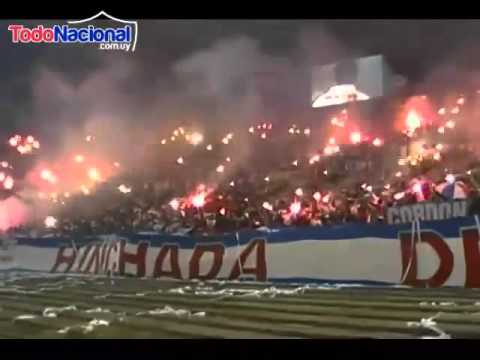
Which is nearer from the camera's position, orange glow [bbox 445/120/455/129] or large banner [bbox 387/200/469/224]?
orange glow [bbox 445/120/455/129]

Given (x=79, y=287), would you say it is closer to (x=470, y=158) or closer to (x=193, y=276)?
(x=193, y=276)

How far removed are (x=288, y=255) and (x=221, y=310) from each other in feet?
1.89

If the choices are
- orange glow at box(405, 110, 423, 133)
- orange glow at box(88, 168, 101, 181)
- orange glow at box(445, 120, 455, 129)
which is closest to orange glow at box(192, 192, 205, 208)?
orange glow at box(88, 168, 101, 181)

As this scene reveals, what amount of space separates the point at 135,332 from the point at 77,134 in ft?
4.24

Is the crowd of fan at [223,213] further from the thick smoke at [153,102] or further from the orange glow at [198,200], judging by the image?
the thick smoke at [153,102]

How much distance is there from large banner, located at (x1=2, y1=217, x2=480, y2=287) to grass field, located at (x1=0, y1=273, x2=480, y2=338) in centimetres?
8

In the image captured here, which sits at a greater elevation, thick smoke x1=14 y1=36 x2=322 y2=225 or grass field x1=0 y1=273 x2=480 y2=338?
thick smoke x1=14 y1=36 x2=322 y2=225

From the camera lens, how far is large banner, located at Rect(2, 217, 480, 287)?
4.27 m

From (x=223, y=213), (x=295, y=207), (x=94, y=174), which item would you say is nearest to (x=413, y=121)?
(x=295, y=207)

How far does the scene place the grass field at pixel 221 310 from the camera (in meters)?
4.01

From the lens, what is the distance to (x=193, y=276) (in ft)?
15.2

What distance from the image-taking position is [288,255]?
178 inches

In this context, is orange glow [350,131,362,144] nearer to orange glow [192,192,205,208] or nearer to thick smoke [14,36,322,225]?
thick smoke [14,36,322,225]
